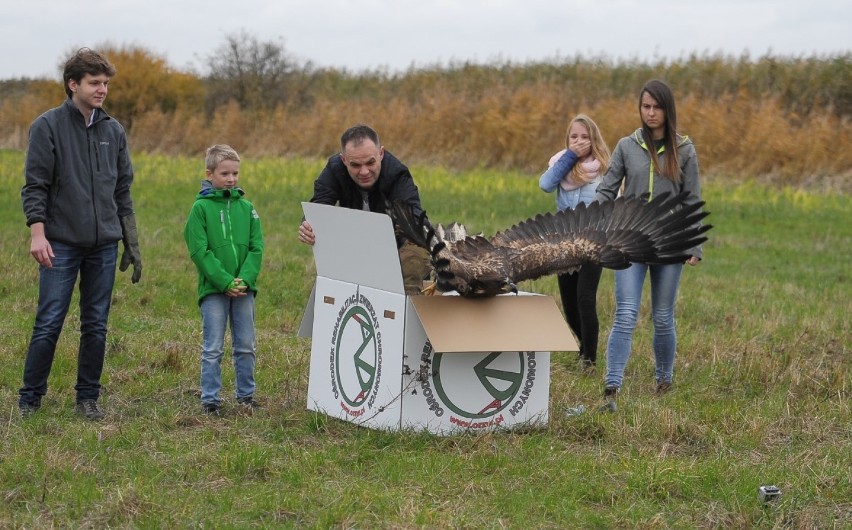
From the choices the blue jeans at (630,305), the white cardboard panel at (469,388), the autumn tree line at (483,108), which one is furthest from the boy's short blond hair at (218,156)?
the autumn tree line at (483,108)

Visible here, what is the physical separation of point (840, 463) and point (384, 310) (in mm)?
2429

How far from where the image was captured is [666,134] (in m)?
6.95

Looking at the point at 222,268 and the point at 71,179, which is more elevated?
the point at 71,179

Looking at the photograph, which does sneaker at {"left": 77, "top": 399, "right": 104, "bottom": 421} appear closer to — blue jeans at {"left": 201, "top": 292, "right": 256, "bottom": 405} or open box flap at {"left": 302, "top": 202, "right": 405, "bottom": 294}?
blue jeans at {"left": 201, "top": 292, "right": 256, "bottom": 405}

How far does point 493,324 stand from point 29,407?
2581mm

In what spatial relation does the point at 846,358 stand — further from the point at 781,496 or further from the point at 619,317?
the point at 781,496

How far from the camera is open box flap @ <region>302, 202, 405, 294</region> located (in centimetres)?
568

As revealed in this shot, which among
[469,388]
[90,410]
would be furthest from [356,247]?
[90,410]

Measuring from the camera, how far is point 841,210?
17.9 meters

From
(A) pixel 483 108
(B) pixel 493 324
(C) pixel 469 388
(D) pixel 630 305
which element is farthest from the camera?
(A) pixel 483 108

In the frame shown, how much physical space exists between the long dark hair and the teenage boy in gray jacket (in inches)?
126

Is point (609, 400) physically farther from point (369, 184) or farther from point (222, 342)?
point (222, 342)

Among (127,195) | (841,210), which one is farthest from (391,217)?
(841,210)

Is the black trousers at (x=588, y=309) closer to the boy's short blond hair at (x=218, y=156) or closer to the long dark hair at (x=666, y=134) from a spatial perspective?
the long dark hair at (x=666, y=134)
